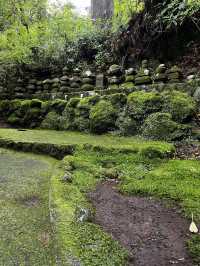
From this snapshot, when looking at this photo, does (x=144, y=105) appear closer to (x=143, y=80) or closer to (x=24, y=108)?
(x=143, y=80)

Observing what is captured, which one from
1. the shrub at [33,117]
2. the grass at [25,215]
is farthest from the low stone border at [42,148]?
the shrub at [33,117]

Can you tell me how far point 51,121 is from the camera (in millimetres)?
7191

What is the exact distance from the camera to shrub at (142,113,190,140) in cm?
482

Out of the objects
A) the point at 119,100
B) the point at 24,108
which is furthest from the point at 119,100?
the point at 24,108

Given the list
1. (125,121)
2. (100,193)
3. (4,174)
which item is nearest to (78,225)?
(100,193)

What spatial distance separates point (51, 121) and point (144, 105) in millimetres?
2704

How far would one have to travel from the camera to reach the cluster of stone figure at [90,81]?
6.65 metres

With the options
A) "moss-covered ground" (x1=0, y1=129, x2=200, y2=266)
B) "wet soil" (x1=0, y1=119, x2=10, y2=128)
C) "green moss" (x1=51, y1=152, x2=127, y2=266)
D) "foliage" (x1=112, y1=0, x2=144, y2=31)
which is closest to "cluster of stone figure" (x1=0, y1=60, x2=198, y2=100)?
"wet soil" (x1=0, y1=119, x2=10, y2=128)

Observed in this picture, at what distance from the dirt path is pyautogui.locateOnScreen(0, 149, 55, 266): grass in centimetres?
48

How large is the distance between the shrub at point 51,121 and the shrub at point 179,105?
9.51 feet

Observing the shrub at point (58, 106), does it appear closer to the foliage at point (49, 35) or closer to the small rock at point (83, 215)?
the foliage at point (49, 35)

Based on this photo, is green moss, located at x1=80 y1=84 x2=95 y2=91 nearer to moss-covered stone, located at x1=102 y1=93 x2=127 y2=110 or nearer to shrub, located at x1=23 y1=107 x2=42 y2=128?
shrub, located at x1=23 y1=107 x2=42 y2=128

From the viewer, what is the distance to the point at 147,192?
2.83m

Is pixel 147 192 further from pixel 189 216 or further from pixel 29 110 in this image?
pixel 29 110
